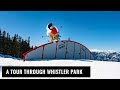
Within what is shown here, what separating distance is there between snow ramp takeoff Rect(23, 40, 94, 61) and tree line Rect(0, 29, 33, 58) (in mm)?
50

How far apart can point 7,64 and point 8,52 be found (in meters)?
0.11

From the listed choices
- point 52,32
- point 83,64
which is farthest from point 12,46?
point 83,64

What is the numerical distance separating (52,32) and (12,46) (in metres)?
0.36

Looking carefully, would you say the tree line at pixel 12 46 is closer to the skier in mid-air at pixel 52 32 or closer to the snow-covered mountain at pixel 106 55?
the skier in mid-air at pixel 52 32

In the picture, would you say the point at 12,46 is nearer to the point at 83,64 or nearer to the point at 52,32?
the point at 52,32

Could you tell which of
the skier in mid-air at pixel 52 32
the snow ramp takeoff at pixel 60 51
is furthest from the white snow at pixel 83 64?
the skier in mid-air at pixel 52 32

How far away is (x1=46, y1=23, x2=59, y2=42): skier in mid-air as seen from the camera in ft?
13.6

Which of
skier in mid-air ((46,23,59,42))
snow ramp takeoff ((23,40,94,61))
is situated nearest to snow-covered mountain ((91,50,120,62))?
snow ramp takeoff ((23,40,94,61))

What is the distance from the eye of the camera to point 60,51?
4.19 metres

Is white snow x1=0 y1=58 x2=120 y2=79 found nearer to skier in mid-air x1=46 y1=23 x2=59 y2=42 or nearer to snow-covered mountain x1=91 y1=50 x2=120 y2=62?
snow-covered mountain x1=91 y1=50 x2=120 y2=62
